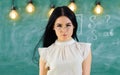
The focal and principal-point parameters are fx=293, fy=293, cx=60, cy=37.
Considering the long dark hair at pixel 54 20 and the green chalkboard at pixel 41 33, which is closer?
the long dark hair at pixel 54 20

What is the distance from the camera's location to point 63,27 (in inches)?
58.7

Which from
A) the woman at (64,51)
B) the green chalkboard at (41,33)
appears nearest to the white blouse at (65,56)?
the woman at (64,51)

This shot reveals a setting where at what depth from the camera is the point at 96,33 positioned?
3.70 meters

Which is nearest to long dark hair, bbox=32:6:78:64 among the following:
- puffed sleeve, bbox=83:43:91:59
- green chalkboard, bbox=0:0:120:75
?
puffed sleeve, bbox=83:43:91:59

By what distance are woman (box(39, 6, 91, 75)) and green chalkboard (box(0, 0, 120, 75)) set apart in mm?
2131

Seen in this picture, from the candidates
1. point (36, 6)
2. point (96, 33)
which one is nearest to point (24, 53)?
point (36, 6)

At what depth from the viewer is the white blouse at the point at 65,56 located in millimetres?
1473

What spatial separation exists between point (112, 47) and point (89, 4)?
620mm

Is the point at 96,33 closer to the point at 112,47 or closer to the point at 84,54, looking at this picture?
the point at 112,47

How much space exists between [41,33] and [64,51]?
2.31 metres

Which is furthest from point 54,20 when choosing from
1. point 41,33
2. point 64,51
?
point 41,33

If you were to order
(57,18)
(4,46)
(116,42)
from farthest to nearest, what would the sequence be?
(4,46) → (116,42) → (57,18)

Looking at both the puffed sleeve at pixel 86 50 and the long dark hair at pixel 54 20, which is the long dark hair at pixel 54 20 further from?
the puffed sleeve at pixel 86 50

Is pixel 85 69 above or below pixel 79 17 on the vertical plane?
below
